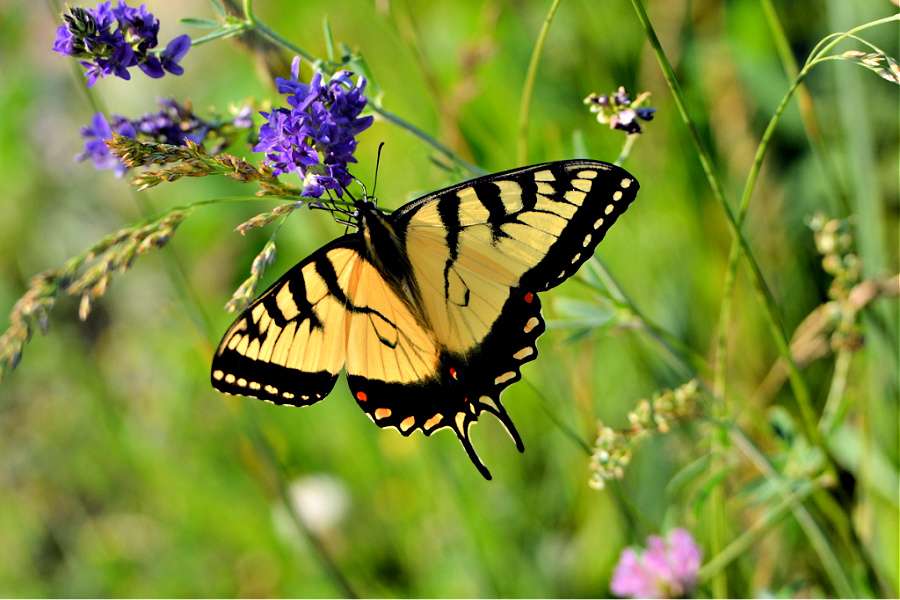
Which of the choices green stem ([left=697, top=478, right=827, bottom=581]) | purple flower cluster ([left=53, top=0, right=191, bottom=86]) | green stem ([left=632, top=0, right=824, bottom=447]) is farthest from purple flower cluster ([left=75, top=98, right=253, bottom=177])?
green stem ([left=697, top=478, right=827, bottom=581])

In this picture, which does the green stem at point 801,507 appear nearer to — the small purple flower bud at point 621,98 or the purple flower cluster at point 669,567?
the purple flower cluster at point 669,567

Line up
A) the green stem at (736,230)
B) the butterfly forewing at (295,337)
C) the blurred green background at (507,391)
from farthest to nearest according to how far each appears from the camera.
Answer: the blurred green background at (507,391)
the butterfly forewing at (295,337)
the green stem at (736,230)

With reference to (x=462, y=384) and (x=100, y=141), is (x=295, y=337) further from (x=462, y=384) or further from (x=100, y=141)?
(x=100, y=141)

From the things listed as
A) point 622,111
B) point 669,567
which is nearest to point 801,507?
point 669,567

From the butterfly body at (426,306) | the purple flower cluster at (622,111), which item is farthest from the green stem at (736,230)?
the butterfly body at (426,306)

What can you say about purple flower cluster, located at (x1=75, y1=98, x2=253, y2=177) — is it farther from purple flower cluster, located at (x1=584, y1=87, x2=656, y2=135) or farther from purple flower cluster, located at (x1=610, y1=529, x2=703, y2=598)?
purple flower cluster, located at (x1=610, y1=529, x2=703, y2=598)
